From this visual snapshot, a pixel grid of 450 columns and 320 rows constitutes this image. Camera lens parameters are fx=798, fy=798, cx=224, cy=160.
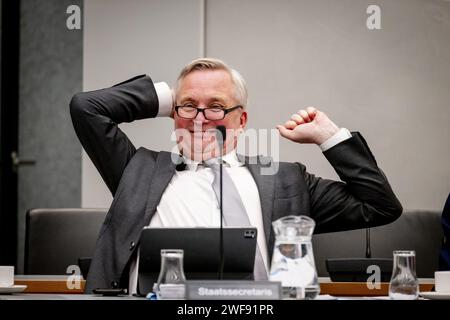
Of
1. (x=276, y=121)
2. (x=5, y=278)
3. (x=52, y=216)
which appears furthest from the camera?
(x=276, y=121)

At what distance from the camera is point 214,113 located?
218 centimetres

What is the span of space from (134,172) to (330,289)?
0.64 m

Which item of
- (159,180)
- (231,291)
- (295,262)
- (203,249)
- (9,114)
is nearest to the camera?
(231,291)

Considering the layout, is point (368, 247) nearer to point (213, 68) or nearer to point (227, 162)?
point (227, 162)

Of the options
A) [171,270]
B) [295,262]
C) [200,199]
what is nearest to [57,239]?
[200,199]

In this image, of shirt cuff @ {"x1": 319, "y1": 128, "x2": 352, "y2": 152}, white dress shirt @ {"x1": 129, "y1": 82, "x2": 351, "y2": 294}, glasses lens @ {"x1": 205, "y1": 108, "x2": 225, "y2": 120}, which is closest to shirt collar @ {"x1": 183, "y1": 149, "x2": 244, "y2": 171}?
white dress shirt @ {"x1": 129, "y1": 82, "x2": 351, "y2": 294}

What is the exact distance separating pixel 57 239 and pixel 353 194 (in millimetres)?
1041

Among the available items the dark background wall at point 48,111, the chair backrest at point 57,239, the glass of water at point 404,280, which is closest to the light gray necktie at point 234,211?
the glass of water at point 404,280

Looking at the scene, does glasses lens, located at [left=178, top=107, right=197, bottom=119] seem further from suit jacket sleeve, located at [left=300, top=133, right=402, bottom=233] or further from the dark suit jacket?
suit jacket sleeve, located at [left=300, top=133, right=402, bottom=233]

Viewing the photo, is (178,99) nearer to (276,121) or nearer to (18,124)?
(276,121)

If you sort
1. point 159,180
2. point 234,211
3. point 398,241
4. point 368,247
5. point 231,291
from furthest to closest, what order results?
1. point 398,241
2. point 368,247
3. point 159,180
4. point 234,211
5. point 231,291

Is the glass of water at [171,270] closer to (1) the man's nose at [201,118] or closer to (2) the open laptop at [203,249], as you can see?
(2) the open laptop at [203,249]
